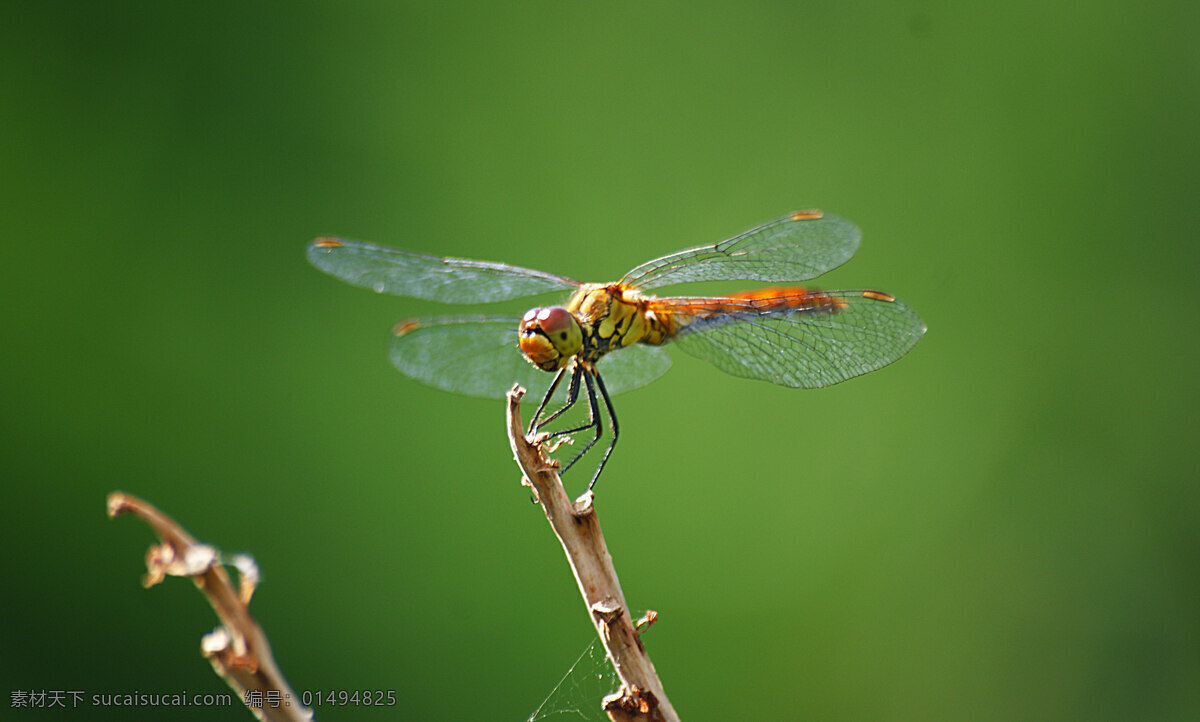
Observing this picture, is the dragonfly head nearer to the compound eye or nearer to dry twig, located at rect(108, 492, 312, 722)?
the compound eye

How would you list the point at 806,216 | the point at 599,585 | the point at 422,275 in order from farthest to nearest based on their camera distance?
the point at 422,275 < the point at 806,216 < the point at 599,585

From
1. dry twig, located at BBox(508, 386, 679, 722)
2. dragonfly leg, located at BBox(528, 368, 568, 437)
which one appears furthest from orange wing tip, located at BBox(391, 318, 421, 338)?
dry twig, located at BBox(508, 386, 679, 722)

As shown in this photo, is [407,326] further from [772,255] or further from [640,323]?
[772,255]

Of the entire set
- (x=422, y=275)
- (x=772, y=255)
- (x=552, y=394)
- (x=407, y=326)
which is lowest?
(x=552, y=394)

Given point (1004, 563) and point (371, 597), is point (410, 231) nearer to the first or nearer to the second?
point (371, 597)

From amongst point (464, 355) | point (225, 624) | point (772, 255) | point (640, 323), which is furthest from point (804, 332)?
point (225, 624)
